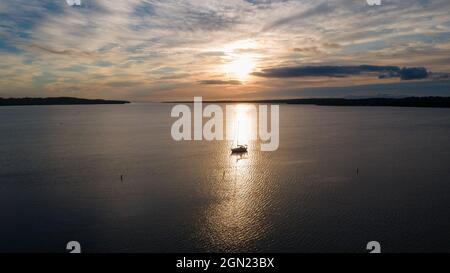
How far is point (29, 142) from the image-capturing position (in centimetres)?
8231

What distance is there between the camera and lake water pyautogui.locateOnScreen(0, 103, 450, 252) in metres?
28.0

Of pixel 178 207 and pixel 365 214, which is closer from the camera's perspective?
pixel 365 214

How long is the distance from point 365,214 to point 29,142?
257 ft

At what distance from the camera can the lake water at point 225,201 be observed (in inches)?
1102

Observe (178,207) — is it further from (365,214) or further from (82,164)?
(82,164)

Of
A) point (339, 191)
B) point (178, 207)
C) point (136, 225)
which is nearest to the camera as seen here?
point (136, 225)

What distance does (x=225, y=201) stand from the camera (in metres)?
38.2

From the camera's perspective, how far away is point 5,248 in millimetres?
26734

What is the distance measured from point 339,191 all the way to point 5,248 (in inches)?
1350
